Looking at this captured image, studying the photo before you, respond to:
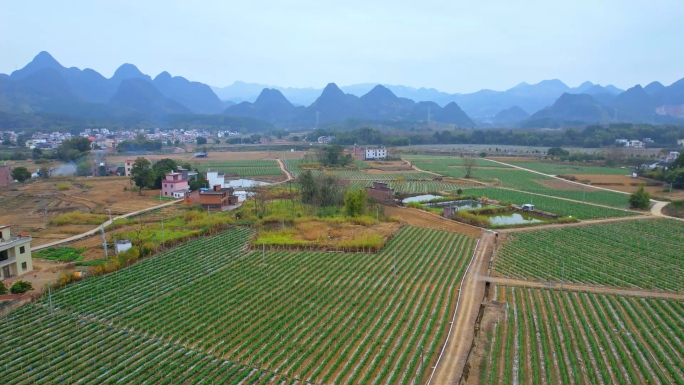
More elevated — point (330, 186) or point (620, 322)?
point (330, 186)

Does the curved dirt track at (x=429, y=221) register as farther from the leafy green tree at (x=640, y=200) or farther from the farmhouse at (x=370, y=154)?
the farmhouse at (x=370, y=154)

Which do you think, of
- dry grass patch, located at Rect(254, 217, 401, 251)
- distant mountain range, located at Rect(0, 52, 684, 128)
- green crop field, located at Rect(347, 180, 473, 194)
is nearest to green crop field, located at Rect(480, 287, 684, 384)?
dry grass patch, located at Rect(254, 217, 401, 251)

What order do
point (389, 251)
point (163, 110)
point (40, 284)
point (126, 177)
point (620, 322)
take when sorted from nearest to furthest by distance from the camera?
point (620, 322), point (40, 284), point (389, 251), point (126, 177), point (163, 110)

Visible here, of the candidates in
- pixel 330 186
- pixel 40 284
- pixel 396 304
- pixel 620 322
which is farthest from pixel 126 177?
pixel 620 322

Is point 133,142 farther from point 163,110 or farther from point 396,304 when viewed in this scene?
point 163,110

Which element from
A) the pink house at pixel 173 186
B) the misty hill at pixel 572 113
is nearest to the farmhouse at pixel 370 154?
the pink house at pixel 173 186

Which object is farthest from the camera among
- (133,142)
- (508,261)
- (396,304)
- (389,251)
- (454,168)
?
(133,142)

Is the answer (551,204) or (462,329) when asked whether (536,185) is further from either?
(462,329)

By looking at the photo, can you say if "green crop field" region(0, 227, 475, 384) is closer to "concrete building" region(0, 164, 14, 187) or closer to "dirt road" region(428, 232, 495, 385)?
"dirt road" region(428, 232, 495, 385)
